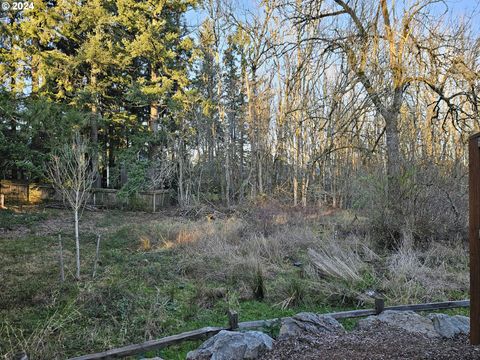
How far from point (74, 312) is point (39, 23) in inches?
645

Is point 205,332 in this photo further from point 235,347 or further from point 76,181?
point 76,181

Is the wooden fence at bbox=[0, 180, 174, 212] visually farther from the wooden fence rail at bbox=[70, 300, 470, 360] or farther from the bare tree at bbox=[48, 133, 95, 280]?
the wooden fence rail at bbox=[70, 300, 470, 360]

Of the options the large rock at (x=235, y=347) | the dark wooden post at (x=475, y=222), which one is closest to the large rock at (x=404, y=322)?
the dark wooden post at (x=475, y=222)

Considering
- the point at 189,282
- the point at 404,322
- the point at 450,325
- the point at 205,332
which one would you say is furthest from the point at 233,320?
the point at 189,282

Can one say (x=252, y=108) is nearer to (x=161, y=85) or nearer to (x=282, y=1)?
(x=161, y=85)

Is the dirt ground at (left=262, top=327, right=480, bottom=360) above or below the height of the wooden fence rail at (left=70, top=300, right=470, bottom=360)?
above

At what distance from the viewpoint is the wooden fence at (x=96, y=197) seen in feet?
49.5

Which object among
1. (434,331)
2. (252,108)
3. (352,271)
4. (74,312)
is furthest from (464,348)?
(252,108)

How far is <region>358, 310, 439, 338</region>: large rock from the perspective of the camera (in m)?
3.12

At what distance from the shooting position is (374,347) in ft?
8.09

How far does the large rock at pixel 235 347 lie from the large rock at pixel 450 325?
162cm

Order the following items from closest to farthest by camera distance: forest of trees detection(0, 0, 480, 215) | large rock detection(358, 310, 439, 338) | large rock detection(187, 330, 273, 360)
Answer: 1. large rock detection(187, 330, 273, 360)
2. large rock detection(358, 310, 439, 338)
3. forest of trees detection(0, 0, 480, 215)

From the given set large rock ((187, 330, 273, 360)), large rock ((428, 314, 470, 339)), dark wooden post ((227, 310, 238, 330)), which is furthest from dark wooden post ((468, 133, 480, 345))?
dark wooden post ((227, 310, 238, 330))

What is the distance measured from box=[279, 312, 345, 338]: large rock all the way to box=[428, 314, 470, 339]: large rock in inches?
35.0
